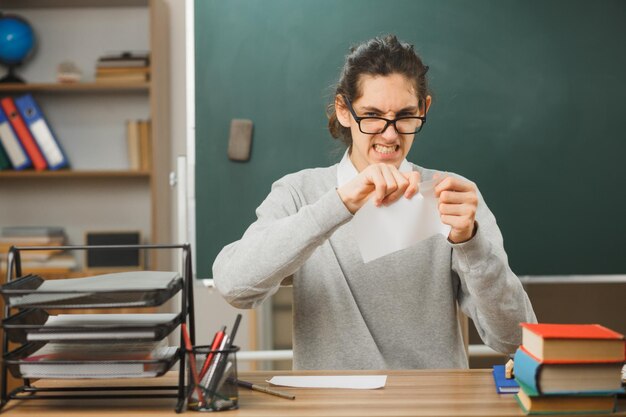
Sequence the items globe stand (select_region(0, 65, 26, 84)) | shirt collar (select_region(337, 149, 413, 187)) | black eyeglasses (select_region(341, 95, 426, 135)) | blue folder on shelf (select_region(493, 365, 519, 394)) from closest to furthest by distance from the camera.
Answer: blue folder on shelf (select_region(493, 365, 519, 394)), black eyeglasses (select_region(341, 95, 426, 135)), shirt collar (select_region(337, 149, 413, 187)), globe stand (select_region(0, 65, 26, 84))

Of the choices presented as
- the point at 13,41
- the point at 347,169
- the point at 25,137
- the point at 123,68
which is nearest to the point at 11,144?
the point at 25,137

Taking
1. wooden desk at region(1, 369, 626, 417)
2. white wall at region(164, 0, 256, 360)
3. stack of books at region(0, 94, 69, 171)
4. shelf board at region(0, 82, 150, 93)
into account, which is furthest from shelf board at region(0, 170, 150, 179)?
wooden desk at region(1, 369, 626, 417)

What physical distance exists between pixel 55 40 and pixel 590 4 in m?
2.39

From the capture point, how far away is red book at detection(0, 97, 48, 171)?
3.44 m

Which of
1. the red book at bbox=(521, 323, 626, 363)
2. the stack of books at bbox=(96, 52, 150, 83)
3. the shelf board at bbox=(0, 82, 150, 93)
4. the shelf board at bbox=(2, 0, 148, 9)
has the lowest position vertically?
the red book at bbox=(521, 323, 626, 363)

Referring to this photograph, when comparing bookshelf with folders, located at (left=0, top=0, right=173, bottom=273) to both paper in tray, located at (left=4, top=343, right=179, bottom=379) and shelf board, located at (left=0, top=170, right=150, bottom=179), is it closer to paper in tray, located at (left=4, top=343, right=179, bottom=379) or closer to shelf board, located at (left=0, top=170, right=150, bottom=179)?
shelf board, located at (left=0, top=170, right=150, bottom=179)

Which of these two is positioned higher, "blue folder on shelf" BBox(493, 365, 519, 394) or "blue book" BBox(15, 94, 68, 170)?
"blue book" BBox(15, 94, 68, 170)

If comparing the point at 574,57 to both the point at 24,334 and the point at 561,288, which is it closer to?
the point at 561,288

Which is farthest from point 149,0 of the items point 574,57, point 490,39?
point 574,57

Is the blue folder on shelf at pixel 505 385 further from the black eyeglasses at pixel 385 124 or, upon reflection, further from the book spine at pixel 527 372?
the black eyeglasses at pixel 385 124

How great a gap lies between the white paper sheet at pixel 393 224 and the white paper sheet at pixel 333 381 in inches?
7.8

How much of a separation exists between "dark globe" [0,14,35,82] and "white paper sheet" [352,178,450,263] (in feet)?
8.86

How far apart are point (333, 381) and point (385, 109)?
68 cm

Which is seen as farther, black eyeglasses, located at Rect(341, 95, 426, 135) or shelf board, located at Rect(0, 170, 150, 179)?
shelf board, located at Rect(0, 170, 150, 179)
